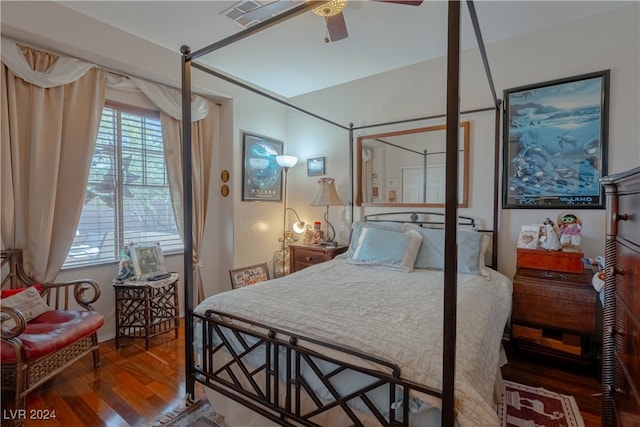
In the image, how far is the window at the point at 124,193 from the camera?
277 cm

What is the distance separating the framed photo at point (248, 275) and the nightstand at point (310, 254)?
45 centimetres

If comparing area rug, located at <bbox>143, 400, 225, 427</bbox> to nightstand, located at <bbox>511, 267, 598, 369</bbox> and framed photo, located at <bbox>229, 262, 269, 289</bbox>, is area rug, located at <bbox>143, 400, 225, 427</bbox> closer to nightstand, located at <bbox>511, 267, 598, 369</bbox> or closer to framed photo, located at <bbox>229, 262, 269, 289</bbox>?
framed photo, located at <bbox>229, 262, 269, 289</bbox>

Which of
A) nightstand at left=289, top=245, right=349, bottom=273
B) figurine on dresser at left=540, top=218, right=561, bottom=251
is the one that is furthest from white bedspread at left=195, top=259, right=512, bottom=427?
nightstand at left=289, top=245, right=349, bottom=273

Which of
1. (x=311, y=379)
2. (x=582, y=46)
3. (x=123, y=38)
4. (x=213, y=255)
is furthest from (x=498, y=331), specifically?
(x=123, y=38)

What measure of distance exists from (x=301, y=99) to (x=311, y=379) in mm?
3564

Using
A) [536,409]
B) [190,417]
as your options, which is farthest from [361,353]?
[536,409]

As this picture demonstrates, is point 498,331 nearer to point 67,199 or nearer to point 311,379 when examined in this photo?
point 311,379

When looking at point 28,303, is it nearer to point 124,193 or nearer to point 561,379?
point 124,193

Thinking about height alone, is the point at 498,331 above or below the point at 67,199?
below

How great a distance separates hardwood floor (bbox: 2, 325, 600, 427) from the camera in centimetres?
180

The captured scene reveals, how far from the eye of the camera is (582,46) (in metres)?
2.42

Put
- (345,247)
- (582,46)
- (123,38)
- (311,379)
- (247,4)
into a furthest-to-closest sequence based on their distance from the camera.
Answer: (345,247) → (123,38) → (582,46) → (247,4) → (311,379)

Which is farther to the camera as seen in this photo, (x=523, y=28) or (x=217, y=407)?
(x=523, y=28)

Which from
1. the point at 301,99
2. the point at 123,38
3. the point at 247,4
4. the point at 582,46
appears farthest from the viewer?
the point at 301,99
